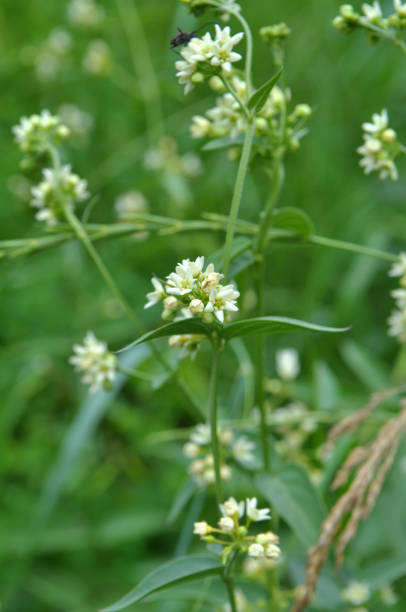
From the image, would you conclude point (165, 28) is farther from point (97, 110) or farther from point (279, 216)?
point (279, 216)

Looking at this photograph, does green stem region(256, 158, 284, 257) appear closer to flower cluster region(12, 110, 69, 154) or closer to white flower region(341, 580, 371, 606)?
flower cluster region(12, 110, 69, 154)

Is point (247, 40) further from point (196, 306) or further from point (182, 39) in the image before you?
point (196, 306)

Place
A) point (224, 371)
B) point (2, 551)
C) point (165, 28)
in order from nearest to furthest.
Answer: point (2, 551) → point (224, 371) → point (165, 28)

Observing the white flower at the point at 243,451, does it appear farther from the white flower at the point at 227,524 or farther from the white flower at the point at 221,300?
the white flower at the point at 221,300

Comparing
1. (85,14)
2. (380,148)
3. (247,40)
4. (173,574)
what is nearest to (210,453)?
(173,574)

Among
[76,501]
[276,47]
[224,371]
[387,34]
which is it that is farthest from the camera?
[224,371]

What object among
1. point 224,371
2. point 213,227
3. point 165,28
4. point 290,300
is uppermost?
point 165,28

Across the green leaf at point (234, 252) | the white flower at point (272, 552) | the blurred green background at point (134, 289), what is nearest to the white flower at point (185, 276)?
the green leaf at point (234, 252)

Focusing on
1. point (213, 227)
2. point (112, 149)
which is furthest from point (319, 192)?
point (213, 227)
